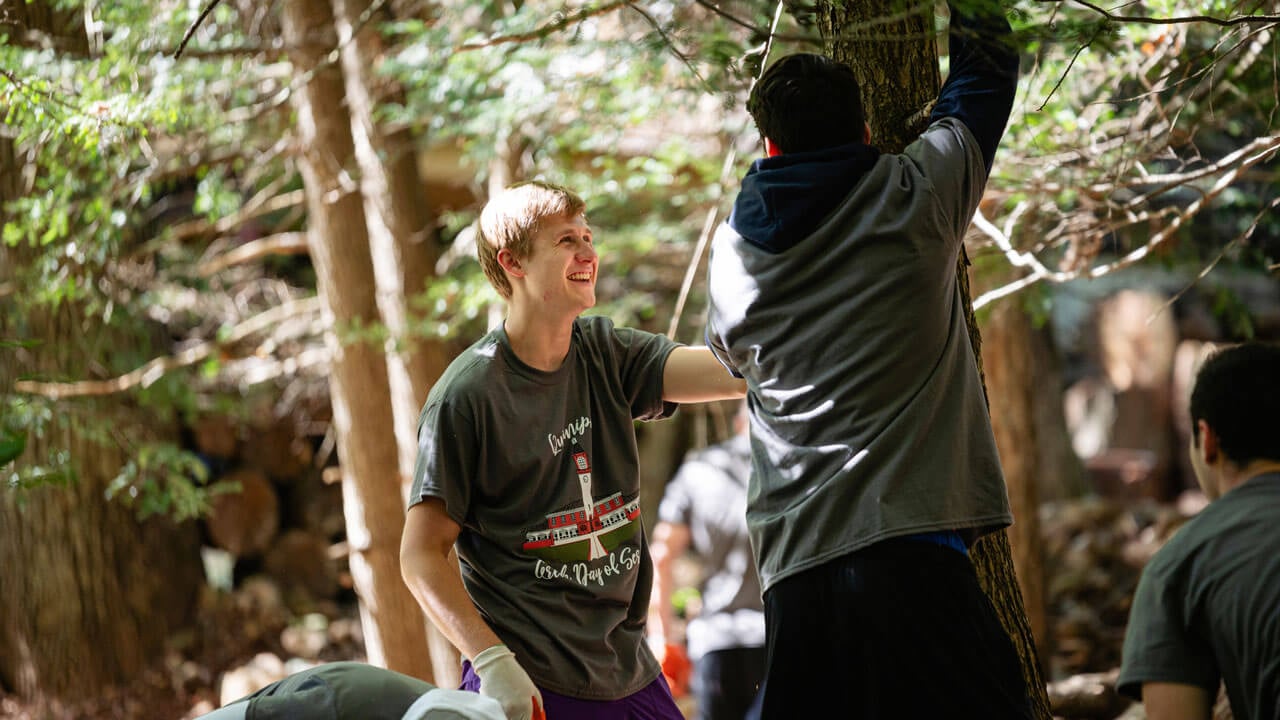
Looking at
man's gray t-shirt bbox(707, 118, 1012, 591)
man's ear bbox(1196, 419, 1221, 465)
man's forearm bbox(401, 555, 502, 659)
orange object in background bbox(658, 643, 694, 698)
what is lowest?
orange object in background bbox(658, 643, 694, 698)

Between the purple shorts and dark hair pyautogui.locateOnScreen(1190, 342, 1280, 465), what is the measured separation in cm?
142

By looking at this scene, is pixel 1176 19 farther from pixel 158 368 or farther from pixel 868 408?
pixel 158 368

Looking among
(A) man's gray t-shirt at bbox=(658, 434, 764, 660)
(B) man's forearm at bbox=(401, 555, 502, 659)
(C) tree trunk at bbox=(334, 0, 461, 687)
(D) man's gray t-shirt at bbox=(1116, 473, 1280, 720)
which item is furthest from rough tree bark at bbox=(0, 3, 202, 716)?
(D) man's gray t-shirt at bbox=(1116, 473, 1280, 720)

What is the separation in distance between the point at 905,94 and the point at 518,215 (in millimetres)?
978

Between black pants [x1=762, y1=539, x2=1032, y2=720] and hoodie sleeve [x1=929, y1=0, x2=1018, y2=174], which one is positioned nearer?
black pants [x1=762, y1=539, x2=1032, y2=720]

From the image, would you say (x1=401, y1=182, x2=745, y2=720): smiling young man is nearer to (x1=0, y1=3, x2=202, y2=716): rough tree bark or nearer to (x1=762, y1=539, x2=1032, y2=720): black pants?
(x1=762, y1=539, x2=1032, y2=720): black pants

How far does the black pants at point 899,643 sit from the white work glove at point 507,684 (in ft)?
2.02

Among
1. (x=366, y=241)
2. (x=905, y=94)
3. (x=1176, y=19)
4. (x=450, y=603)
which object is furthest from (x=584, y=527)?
(x=366, y=241)

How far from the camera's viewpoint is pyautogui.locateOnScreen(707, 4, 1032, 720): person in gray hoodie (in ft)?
5.96

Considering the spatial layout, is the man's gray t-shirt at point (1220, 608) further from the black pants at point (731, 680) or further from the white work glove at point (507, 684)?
the black pants at point (731, 680)

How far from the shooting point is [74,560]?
7520 mm

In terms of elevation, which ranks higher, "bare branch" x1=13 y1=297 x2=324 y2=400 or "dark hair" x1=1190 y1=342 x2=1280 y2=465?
"bare branch" x1=13 y1=297 x2=324 y2=400

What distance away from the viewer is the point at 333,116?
245 inches

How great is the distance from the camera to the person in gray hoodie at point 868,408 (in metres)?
1.82
